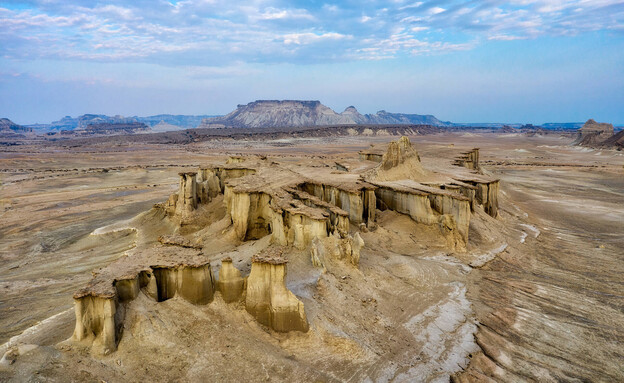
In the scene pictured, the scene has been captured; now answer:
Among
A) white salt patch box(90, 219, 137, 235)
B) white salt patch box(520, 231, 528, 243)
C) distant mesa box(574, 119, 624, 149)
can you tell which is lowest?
white salt patch box(90, 219, 137, 235)

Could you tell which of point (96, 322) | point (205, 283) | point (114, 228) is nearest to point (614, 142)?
point (114, 228)

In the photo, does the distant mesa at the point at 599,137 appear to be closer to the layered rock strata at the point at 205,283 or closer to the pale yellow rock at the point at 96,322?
the layered rock strata at the point at 205,283

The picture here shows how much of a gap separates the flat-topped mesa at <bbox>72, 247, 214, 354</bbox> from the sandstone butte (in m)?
0.02

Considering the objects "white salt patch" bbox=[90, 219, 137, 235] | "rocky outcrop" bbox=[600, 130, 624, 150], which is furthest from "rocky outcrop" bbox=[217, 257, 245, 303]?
"rocky outcrop" bbox=[600, 130, 624, 150]

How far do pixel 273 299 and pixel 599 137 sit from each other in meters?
98.5

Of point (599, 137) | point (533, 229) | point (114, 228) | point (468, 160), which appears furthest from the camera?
point (599, 137)

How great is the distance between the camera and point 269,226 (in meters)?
16.6

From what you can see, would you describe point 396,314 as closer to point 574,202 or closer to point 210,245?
point 210,245

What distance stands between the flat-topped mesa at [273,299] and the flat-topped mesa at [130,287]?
1124 mm

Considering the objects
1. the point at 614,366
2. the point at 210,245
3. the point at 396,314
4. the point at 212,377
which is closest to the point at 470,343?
the point at 396,314

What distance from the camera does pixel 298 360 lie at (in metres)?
7.91

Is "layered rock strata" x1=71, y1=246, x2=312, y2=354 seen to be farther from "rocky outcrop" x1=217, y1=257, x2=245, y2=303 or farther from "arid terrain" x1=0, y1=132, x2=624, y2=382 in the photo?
"arid terrain" x1=0, y1=132, x2=624, y2=382

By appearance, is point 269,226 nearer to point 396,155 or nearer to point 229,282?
→ point 229,282

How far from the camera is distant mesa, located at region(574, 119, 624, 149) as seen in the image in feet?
239
